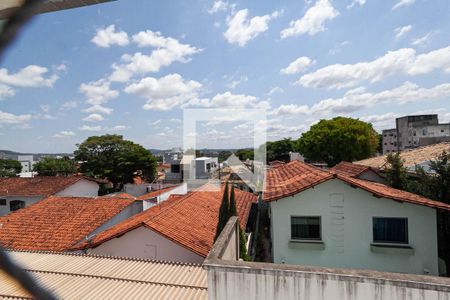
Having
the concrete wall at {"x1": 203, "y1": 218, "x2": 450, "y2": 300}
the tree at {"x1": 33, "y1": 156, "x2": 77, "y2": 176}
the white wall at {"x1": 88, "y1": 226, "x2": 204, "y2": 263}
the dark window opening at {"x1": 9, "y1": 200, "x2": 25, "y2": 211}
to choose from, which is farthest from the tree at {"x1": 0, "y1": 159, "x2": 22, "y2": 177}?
the concrete wall at {"x1": 203, "y1": 218, "x2": 450, "y2": 300}

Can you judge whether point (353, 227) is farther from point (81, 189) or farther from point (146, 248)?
point (81, 189)

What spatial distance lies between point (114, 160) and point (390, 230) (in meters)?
30.5

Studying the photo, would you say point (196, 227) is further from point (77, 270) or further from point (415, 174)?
point (415, 174)

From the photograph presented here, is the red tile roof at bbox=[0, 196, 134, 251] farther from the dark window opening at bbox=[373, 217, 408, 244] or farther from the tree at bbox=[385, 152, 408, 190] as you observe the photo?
the tree at bbox=[385, 152, 408, 190]

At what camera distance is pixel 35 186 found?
68.3 feet

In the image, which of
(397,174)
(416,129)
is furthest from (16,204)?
(416,129)

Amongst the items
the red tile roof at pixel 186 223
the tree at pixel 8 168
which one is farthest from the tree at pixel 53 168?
the red tile roof at pixel 186 223

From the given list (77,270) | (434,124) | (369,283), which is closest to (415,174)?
(369,283)

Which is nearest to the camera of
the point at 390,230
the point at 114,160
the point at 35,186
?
the point at 390,230

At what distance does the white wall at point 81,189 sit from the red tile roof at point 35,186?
0.33 m

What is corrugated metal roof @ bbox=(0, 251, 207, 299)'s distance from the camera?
5.18 m

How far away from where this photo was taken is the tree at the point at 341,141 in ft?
94.1

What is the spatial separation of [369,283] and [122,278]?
15.9 feet

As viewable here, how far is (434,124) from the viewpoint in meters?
44.0
